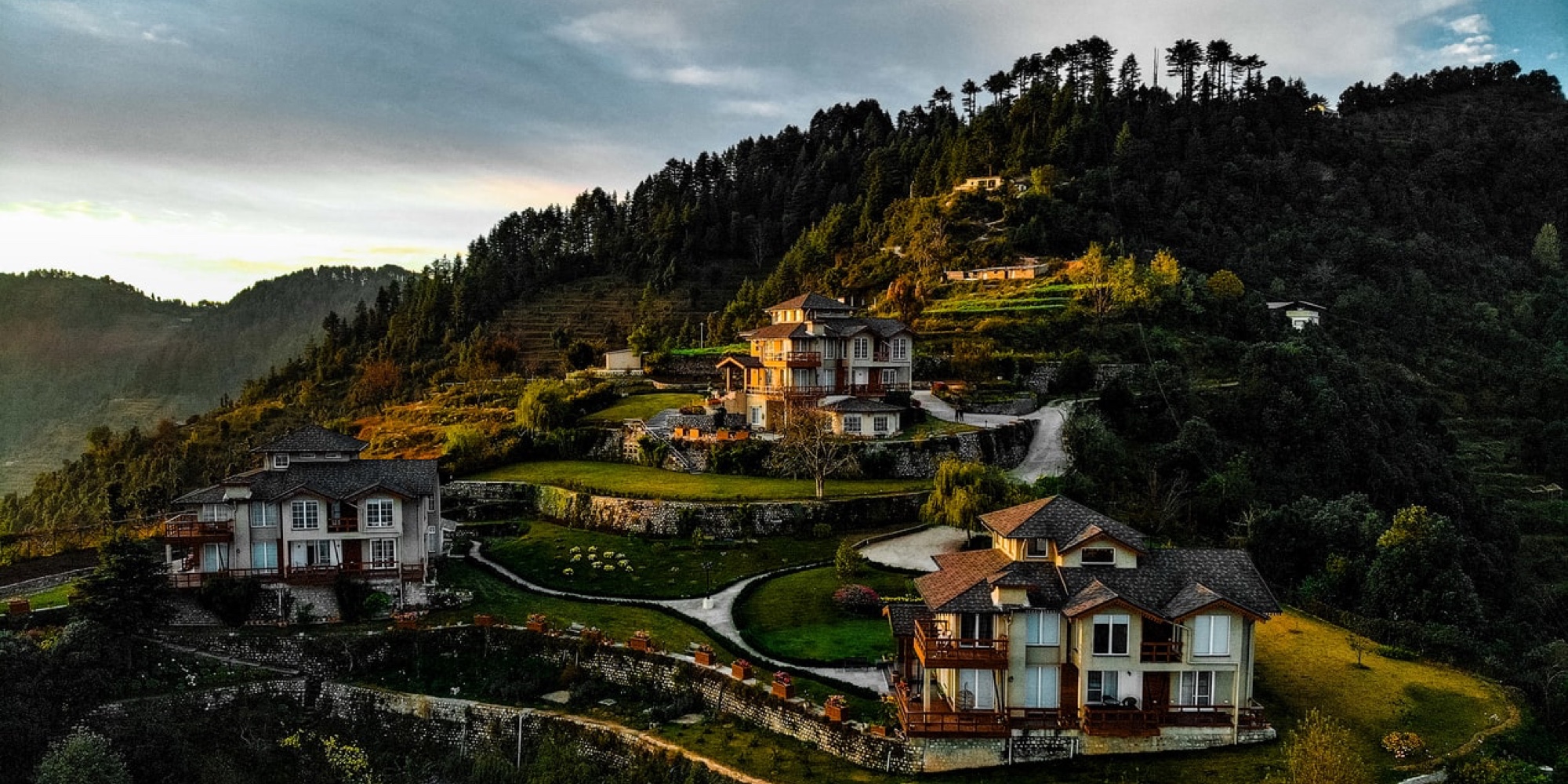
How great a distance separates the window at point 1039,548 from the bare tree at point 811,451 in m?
20.6

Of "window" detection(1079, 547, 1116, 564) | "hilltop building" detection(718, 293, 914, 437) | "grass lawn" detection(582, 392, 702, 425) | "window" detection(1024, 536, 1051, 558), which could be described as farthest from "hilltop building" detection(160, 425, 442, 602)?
"grass lawn" detection(582, 392, 702, 425)

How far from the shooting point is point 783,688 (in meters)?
26.5

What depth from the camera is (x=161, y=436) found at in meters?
82.3

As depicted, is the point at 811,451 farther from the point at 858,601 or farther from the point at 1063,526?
the point at 1063,526

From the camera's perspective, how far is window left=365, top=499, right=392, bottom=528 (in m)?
35.3

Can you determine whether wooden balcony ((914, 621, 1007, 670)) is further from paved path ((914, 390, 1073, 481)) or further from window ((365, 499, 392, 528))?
paved path ((914, 390, 1073, 481))

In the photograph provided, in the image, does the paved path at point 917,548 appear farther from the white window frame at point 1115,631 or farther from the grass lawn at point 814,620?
the white window frame at point 1115,631

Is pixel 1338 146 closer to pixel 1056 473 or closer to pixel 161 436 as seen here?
pixel 1056 473

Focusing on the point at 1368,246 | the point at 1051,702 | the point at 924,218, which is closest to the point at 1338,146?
the point at 1368,246

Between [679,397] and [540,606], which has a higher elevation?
[679,397]

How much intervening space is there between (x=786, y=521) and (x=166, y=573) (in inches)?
917

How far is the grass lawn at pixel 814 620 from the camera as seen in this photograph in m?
30.5

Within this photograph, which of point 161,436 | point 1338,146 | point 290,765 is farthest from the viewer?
point 1338,146

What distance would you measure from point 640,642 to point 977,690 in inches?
427
